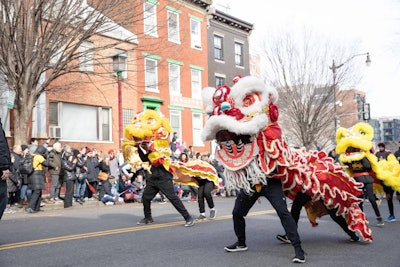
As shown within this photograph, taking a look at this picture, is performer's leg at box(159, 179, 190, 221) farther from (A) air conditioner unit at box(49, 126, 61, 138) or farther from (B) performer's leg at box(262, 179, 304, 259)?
(A) air conditioner unit at box(49, 126, 61, 138)

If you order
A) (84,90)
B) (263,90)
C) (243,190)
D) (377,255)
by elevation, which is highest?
(84,90)

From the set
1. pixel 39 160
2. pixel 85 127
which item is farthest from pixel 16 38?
pixel 85 127

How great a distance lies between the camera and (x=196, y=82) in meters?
29.2

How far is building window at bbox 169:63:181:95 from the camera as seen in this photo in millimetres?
27062

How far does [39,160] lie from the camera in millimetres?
13812

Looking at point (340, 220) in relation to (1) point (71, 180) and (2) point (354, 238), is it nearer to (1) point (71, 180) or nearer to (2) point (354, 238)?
(2) point (354, 238)

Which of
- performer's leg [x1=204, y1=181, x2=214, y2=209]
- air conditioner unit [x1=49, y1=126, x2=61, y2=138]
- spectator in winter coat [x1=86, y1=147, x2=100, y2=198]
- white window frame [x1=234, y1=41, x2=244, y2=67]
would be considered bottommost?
performer's leg [x1=204, y1=181, x2=214, y2=209]

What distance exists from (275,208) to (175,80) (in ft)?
71.9

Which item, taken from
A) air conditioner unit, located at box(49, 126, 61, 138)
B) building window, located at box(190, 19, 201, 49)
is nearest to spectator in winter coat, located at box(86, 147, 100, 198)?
air conditioner unit, located at box(49, 126, 61, 138)

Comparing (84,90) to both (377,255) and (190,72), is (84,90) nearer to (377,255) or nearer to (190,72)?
(190,72)

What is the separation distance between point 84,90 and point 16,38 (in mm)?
7787

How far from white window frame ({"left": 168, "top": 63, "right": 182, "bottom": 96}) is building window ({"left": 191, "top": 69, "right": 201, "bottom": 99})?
150cm

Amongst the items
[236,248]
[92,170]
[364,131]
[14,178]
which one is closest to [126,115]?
[92,170]

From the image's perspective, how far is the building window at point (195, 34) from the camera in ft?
95.1
